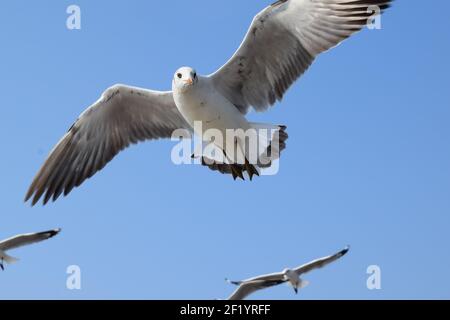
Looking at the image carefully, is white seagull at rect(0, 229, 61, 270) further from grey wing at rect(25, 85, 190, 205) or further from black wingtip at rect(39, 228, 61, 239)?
grey wing at rect(25, 85, 190, 205)

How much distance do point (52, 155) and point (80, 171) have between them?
333mm

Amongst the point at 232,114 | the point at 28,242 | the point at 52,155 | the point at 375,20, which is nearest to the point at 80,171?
the point at 52,155

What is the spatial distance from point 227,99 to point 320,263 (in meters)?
2.00

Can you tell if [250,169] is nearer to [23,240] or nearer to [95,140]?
[95,140]

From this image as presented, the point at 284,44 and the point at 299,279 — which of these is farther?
the point at 299,279

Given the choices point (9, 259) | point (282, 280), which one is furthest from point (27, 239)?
point (282, 280)

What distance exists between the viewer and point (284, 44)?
732 centimetres

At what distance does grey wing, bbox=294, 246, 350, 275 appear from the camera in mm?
8352

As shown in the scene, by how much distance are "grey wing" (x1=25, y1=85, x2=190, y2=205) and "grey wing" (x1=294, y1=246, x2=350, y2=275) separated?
1.87 meters

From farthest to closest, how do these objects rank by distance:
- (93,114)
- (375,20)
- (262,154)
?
(93,114) < (262,154) < (375,20)

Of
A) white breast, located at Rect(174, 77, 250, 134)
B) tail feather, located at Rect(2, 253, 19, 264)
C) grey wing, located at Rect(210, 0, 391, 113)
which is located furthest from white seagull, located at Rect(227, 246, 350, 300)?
tail feather, located at Rect(2, 253, 19, 264)

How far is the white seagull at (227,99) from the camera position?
7.14m

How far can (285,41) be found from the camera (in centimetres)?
730

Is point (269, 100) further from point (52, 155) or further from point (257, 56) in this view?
point (52, 155)
